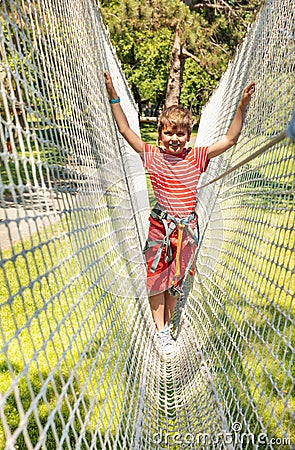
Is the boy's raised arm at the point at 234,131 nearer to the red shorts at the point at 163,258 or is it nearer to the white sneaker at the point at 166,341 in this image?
the red shorts at the point at 163,258

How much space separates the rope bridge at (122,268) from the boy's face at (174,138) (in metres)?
0.26

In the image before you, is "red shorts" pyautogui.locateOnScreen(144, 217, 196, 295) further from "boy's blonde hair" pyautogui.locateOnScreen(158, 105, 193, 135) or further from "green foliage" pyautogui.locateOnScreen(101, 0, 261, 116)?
"green foliage" pyautogui.locateOnScreen(101, 0, 261, 116)

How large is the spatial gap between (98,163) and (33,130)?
77 cm

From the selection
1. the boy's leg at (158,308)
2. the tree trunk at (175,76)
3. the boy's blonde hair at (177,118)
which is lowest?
the boy's leg at (158,308)

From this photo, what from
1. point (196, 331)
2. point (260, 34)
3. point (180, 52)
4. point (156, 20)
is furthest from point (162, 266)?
point (180, 52)

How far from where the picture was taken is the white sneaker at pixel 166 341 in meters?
2.29

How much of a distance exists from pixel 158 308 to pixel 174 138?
712mm

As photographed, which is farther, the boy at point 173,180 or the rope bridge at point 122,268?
the boy at point 173,180

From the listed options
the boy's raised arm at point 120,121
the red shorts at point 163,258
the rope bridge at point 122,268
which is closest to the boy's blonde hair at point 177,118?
the boy's raised arm at point 120,121

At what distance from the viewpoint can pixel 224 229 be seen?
268 centimetres

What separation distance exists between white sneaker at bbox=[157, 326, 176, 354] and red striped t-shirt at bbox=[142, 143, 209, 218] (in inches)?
20.3

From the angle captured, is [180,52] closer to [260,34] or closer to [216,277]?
[260,34]

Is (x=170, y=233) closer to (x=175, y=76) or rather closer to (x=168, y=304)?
(x=168, y=304)

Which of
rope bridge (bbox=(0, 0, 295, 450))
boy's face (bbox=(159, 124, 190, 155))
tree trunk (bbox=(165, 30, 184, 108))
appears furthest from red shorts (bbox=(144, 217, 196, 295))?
tree trunk (bbox=(165, 30, 184, 108))
